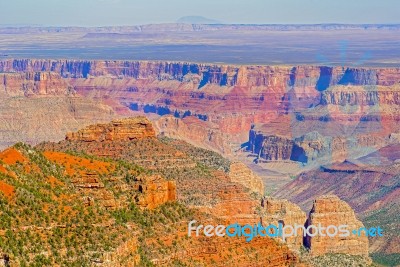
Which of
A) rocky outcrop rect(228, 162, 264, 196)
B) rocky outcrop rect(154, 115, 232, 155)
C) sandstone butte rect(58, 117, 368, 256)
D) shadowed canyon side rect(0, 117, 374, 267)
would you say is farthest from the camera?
rocky outcrop rect(154, 115, 232, 155)

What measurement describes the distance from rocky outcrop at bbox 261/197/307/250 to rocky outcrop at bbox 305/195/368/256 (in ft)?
2.36

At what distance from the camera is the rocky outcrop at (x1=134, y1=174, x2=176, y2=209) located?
4494 centimetres

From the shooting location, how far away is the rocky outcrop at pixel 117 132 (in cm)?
6914

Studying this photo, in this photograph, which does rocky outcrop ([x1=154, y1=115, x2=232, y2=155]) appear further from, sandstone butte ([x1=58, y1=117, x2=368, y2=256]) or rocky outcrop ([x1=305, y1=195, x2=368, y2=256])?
rocky outcrop ([x1=305, y1=195, x2=368, y2=256])

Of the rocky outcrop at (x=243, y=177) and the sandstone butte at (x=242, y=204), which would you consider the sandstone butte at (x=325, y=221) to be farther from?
the rocky outcrop at (x=243, y=177)

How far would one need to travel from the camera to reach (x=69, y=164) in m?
45.3

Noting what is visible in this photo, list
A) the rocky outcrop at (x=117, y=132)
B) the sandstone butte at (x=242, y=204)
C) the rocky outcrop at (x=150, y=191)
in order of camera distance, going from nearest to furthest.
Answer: the rocky outcrop at (x=150, y=191) → the sandstone butte at (x=242, y=204) → the rocky outcrop at (x=117, y=132)

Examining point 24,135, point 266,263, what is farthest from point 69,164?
point 24,135

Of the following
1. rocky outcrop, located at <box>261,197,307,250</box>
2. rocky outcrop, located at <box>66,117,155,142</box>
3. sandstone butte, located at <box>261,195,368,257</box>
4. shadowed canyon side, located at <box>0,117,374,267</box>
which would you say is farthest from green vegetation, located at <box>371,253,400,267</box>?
rocky outcrop, located at <box>66,117,155,142</box>

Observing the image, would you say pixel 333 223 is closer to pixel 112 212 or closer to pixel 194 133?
pixel 112 212

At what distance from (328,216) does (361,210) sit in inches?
1807

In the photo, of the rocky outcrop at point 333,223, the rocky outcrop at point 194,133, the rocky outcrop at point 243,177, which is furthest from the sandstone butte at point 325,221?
the rocky outcrop at point 194,133

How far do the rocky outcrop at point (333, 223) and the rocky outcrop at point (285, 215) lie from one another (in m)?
0.72

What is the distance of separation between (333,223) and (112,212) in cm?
4033
